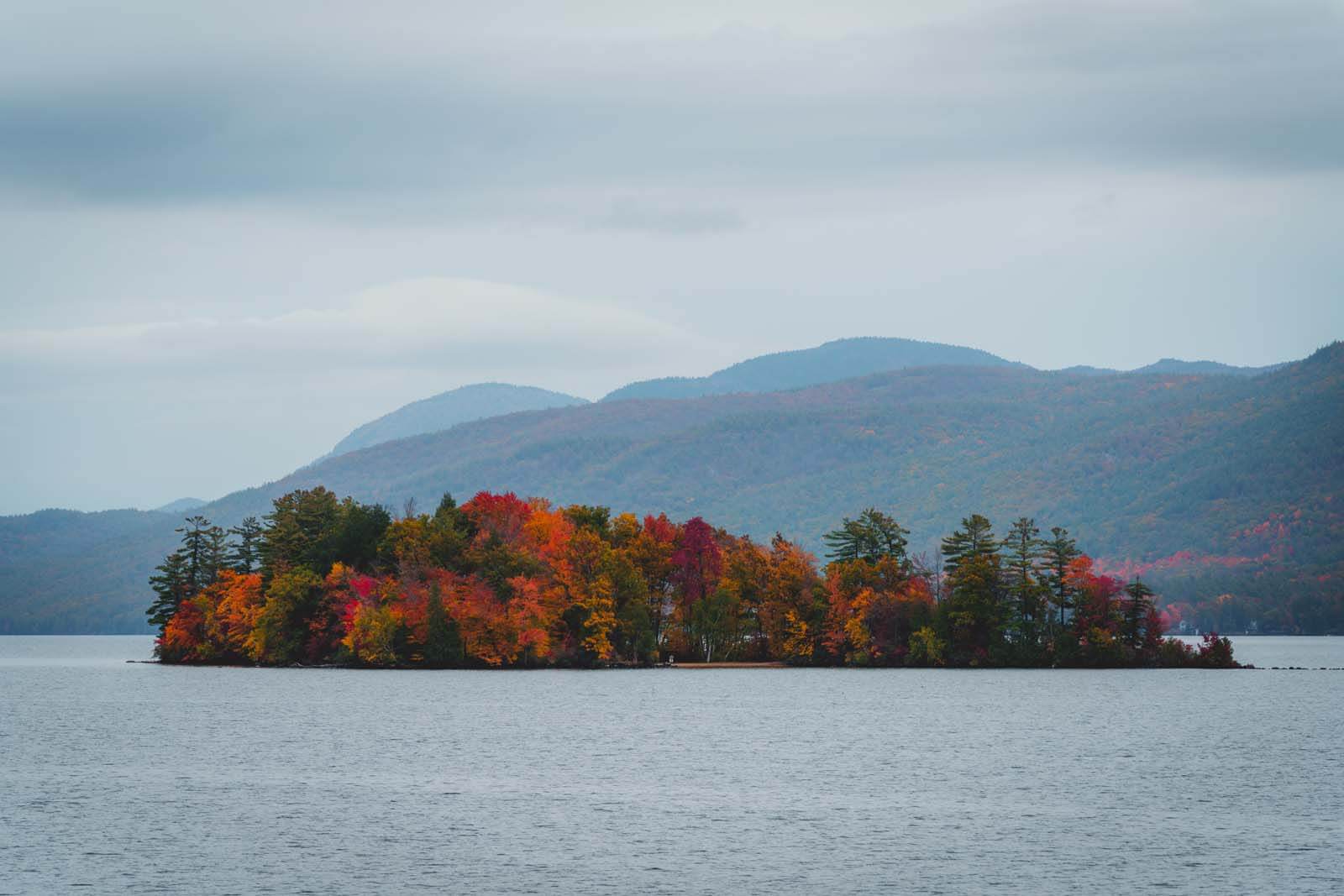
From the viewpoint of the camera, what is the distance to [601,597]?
183375mm

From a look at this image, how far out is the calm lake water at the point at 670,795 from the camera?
57.0m

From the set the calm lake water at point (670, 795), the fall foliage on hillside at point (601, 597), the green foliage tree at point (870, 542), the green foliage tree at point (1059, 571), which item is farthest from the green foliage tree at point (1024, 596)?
the calm lake water at point (670, 795)

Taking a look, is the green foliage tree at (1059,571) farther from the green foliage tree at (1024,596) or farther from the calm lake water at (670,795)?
the calm lake water at (670,795)

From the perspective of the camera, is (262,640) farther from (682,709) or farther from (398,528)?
(682,709)

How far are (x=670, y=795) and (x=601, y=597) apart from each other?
10519cm

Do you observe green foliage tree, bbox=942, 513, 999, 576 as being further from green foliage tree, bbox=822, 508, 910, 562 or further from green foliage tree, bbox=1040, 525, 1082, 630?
green foliage tree, bbox=822, 508, 910, 562

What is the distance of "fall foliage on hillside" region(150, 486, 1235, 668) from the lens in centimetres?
18175

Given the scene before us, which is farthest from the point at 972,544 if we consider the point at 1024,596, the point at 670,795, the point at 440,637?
the point at 670,795

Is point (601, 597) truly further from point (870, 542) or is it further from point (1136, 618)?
point (1136, 618)

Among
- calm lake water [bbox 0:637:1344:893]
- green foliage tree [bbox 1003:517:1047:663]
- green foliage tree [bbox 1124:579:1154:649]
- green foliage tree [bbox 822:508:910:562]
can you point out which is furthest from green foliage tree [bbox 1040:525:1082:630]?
calm lake water [bbox 0:637:1344:893]

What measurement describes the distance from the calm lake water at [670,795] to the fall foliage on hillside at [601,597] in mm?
36243

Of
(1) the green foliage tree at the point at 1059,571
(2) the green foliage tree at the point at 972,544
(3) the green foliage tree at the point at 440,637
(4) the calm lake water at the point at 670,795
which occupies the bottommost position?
(4) the calm lake water at the point at 670,795

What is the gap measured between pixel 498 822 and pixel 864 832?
629 inches

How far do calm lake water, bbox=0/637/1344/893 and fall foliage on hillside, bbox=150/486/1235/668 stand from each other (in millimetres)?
36243
